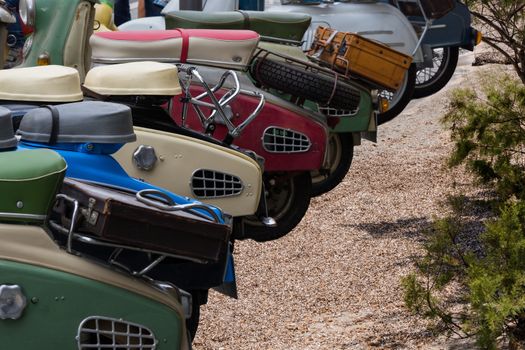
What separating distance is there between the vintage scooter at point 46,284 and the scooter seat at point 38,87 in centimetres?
153

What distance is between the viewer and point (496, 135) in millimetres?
6766

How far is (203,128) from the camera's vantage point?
267 inches

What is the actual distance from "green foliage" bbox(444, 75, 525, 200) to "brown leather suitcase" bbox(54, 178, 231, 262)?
2862 mm

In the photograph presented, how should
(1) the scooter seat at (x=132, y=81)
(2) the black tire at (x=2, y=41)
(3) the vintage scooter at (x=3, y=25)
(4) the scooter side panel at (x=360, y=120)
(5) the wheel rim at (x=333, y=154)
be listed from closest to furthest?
1. (1) the scooter seat at (x=132, y=81)
2. (3) the vintage scooter at (x=3, y=25)
3. (2) the black tire at (x=2, y=41)
4. (4) the scooter side panel at (x=360, y=120)
5. (5) the wheel rim at (x=333, y=154)

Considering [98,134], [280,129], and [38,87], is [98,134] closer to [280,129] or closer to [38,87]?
[38,87]

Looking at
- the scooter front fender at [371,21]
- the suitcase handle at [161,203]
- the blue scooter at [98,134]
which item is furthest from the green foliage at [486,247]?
the scooter front fender at [371,21]

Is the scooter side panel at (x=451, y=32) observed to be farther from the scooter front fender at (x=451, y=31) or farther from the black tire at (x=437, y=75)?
the black tire at (x=437, y=75)

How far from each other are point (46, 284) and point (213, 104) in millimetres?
3046

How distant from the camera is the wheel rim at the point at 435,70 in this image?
1129 cm

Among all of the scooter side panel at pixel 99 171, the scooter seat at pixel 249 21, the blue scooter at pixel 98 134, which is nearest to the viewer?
the blue scooter at pixel 98 134

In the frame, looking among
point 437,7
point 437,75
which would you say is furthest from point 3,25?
point 437,75

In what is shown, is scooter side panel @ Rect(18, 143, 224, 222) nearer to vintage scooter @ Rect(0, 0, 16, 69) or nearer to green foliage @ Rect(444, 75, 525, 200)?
vintage scooter @ Rect(0, 0, 16, 69)

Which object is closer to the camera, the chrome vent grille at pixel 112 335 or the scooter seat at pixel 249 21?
the chrome vent grille at pixel 112 335

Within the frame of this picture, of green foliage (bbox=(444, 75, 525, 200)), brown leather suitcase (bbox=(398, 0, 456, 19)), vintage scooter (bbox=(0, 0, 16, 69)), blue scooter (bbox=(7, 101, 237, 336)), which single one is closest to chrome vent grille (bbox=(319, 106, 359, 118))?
green foliage (bbox=(444, 75, 525, 200))
